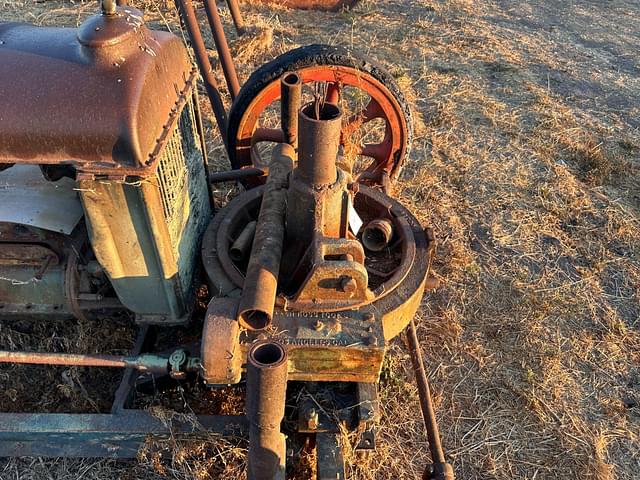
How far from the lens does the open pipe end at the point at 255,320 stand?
204 centimetres

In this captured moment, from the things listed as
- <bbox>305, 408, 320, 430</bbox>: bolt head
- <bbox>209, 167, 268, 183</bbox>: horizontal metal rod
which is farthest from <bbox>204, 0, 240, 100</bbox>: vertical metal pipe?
<bbox>305, 408, 320, 430</bbox>: bolt head

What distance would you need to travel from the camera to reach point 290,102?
2.52 meters

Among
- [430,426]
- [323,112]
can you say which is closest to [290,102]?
[323,112]

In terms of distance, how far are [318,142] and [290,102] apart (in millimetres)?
562

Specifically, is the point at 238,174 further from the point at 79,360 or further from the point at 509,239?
the point at 509,239

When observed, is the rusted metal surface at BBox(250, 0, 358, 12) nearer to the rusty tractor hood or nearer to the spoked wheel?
the spoked wheel

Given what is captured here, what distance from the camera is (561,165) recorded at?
15.6ft

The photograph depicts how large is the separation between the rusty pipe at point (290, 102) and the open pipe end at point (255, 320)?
2.82 feet

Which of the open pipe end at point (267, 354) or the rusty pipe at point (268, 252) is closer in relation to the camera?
the open pipe end at point (267, 354)

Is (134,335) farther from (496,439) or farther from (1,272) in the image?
(496,439)

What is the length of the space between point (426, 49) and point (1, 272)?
5552 mm

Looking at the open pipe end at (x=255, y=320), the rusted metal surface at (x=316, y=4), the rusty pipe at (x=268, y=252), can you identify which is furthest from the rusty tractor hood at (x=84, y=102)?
the rusted metal surface at (x=316, y=4)

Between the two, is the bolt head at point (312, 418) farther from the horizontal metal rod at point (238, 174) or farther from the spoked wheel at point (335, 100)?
the horizontal metal rod at point (238, 174)

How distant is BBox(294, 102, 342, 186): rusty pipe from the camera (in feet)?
6.60
